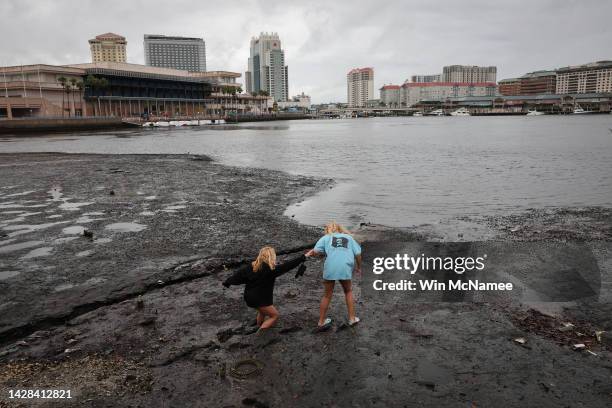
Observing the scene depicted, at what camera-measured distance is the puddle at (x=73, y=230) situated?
47.1 feet

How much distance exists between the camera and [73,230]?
14.7 metres

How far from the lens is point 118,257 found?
39.2ft

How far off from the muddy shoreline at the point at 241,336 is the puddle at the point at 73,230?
13cm

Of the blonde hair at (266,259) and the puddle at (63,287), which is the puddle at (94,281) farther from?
the blonde hair at (266,259)

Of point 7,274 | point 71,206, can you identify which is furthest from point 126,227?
point 71,206

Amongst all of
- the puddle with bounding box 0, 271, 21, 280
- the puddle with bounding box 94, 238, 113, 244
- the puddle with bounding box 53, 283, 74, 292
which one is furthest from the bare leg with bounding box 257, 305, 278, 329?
the puddle with bounding box 94, 238, 113, 244

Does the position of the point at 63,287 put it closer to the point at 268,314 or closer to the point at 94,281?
the point at 94,281

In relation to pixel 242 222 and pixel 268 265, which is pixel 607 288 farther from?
pixel 242 222

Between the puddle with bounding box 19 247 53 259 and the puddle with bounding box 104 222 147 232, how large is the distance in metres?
2.33

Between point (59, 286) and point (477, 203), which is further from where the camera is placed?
point (477, 203)

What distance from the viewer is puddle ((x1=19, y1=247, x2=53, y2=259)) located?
39.9 feet

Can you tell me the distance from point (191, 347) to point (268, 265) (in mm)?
1698

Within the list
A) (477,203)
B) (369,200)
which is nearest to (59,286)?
(369,200)

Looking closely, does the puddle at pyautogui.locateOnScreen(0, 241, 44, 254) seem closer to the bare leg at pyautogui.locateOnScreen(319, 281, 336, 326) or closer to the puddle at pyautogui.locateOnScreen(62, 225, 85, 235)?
the puddle at pyautogui.locateOnScreen(62, 225, 85, 235)
